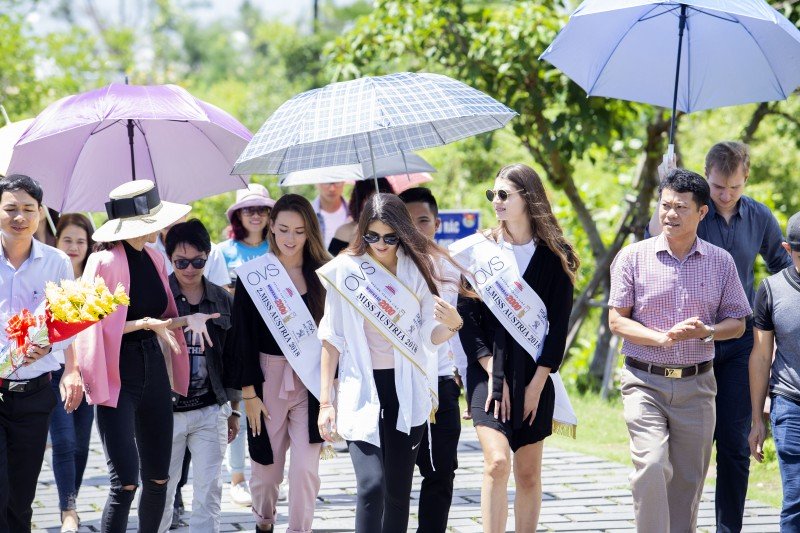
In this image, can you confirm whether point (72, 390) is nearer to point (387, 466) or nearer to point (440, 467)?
point (387, 466)

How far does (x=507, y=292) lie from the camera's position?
18.7 ft

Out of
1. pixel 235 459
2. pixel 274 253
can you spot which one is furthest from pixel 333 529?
pixel 274 253

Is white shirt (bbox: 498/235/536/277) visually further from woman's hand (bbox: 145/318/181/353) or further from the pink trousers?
woman's hand (bbox: 145/318/181/353)

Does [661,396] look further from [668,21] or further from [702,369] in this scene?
[668,21]

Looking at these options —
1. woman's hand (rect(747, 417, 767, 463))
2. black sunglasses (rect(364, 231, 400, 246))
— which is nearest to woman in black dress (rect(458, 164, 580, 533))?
black sunglasses (rect(364, 231, 400, 246))

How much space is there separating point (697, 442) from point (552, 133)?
221 inches

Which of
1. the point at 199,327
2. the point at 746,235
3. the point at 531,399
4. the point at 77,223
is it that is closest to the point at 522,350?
the point at 531,399

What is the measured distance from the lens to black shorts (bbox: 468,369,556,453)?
567 centimetres

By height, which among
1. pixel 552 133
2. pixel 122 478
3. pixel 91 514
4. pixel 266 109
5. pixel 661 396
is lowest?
pixel 91 514

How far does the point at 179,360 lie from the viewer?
20.1 feet

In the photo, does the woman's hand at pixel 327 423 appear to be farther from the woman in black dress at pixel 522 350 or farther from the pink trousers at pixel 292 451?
the woman in black dress at pixel 522 350

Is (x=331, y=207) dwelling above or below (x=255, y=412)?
above

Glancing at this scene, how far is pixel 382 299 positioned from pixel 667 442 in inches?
59.8

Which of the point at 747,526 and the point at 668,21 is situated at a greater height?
the point at 668,21
